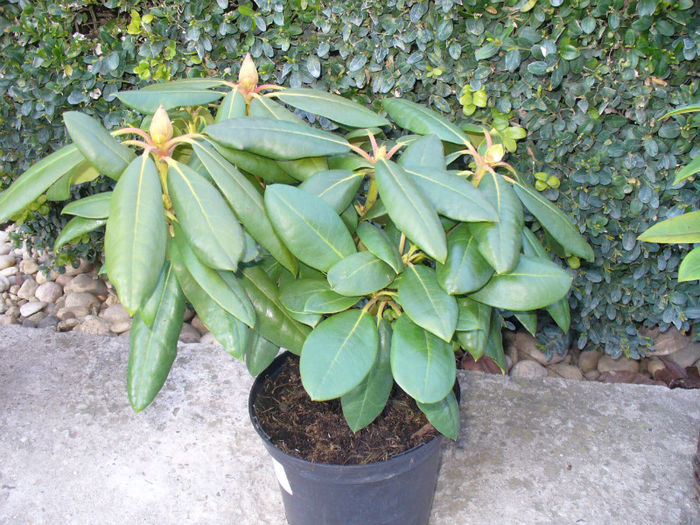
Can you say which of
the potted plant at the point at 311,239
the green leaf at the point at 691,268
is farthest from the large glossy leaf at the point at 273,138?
the green leaf at the point at 691,268

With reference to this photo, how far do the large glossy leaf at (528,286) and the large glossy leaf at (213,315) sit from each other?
→ 0.46 m

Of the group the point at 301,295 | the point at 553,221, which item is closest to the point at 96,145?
the point at 301,295

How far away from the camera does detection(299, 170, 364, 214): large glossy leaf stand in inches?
44.0

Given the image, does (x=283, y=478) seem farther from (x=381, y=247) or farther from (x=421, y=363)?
(x=381, y=247)

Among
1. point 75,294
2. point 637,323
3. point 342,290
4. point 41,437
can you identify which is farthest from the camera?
point 75,294

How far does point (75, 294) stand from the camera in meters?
2.81

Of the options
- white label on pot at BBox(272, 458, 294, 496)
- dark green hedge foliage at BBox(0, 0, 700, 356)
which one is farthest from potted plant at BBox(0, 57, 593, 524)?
dark green hedge foliage at BBox(0, 0, 700, 356)

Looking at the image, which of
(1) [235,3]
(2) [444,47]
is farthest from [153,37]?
(2) [444,47]

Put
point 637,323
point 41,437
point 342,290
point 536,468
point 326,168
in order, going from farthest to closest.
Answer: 1. point 637,323
2. point 41,437
3. point 536,468
4. point 326,168
5. point 342,290

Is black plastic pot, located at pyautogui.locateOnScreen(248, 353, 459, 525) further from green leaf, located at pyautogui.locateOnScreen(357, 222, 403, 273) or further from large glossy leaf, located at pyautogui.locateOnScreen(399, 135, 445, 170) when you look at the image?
large glossy leaf, located at pyautogui.locateOnScreen(399, 135, 445, 170)

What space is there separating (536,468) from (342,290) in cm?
114

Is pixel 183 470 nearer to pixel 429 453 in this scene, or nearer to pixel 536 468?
pixel 429 453

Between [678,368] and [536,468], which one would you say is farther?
[678,368]

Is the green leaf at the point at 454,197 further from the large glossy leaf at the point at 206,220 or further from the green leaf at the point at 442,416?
the green leaf at the point at 442,416
